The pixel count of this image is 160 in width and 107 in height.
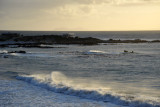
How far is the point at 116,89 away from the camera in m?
15.8

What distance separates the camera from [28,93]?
15.6m

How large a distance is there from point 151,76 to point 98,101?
27.4ft

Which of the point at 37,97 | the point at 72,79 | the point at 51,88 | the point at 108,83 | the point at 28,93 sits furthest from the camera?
the point at 72,79

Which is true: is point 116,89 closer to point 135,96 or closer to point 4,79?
point 135,96

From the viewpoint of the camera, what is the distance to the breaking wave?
12.9 m

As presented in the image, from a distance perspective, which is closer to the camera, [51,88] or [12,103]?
[12,103]

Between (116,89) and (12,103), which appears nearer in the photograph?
(12,103)

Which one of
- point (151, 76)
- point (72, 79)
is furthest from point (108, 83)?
point (151, 76)

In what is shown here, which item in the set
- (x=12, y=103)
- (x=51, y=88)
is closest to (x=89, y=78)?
(x=51, y=88)

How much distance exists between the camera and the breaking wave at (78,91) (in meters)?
12.9

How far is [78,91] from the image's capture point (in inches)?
605

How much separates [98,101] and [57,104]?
2.31 meters

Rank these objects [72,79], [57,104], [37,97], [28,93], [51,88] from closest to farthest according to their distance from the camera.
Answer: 1. [57,104]
2. [37,97]
3. [28,93]
4. [51,88]
5. [72,79]

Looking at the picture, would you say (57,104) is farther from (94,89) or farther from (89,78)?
(89,78)
